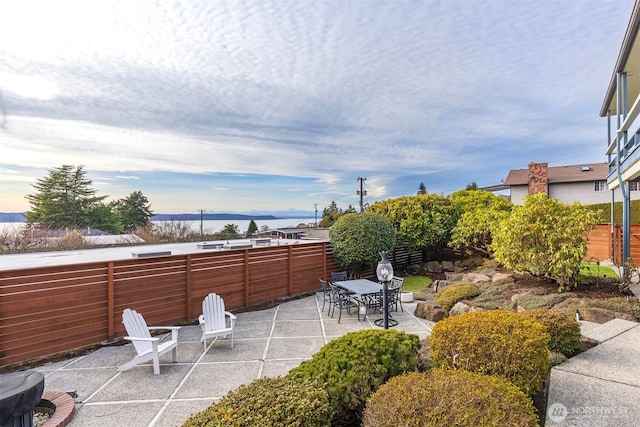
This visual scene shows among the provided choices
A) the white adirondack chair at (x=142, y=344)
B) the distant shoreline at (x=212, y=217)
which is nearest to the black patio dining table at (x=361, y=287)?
the white adirondack chair at (x=142, y=344)

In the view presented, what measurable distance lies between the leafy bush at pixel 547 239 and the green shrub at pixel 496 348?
444 cm

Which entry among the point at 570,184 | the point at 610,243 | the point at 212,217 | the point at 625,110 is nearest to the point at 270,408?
the point at 625,110

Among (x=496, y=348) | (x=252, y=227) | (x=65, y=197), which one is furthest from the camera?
(x=252, y=227)

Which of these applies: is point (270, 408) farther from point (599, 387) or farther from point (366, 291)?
point (366, 291)

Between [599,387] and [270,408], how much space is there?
2.87m

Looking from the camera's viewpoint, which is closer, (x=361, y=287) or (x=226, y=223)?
(x=361, y=287)

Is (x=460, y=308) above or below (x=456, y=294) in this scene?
below

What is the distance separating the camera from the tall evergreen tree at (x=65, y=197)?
2567 centimetres

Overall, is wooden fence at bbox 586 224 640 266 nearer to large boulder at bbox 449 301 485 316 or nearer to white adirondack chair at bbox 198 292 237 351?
large boulder at bbox 449 301 485 316

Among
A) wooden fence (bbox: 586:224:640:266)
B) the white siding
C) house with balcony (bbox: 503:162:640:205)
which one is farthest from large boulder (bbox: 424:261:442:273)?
the white siding

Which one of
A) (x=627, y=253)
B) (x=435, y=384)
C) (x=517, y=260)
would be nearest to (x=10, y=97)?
(x=435, y=384)

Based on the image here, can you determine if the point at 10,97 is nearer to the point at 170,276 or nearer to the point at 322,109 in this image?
the point at 170,276

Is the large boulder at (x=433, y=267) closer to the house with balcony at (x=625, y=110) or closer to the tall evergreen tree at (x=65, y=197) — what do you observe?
the house with balcony at (x=625, y=110)

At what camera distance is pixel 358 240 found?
9.85 meters
